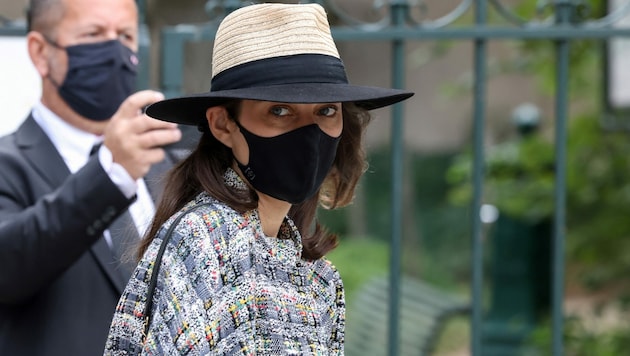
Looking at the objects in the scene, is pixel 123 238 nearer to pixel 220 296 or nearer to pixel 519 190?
pixel 220 296

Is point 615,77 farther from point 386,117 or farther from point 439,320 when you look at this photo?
point 386,117

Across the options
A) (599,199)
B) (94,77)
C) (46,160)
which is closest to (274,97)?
(46,160)

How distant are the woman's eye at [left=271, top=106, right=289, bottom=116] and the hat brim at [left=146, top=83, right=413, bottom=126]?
0.07 m

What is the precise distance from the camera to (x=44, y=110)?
3146 mm

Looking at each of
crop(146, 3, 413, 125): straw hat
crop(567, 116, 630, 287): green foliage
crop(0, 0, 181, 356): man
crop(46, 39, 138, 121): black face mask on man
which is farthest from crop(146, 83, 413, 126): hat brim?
crop(567, 116, 630, 287): green foliage

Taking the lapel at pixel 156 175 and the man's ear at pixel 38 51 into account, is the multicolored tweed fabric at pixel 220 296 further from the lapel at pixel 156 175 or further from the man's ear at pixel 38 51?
the man's ear at pixel 38 51

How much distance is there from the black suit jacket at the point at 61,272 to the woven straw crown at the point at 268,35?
0.78 metres

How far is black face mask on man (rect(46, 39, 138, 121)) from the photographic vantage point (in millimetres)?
3189

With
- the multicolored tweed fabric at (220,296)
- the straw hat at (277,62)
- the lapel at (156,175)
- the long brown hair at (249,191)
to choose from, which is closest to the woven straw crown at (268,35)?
the straw hat at (277,62)

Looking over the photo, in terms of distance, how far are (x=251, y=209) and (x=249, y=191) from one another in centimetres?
4

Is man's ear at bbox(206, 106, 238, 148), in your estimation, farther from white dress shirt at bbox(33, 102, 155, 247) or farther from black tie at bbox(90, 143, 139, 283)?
white dress shirt at bbox(33, 102, 155, 247)

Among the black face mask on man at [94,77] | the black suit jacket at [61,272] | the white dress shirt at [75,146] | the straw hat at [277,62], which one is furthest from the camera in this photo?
the black face mask on man at [94,77]

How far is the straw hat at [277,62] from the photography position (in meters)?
2.01

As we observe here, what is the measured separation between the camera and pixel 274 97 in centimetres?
196
